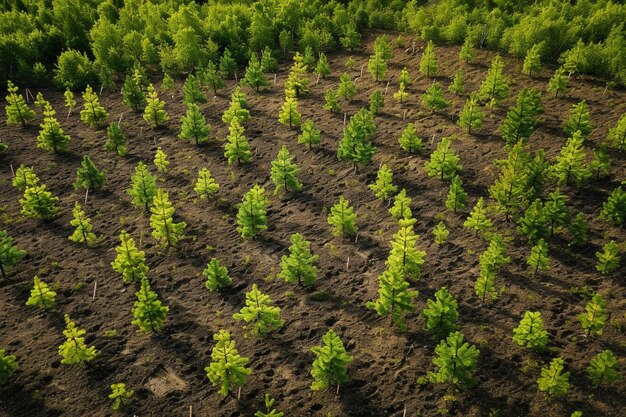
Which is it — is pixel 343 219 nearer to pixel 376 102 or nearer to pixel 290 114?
pixel 290 114

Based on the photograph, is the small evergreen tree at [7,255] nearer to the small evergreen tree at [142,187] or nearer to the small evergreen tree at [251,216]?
the small evergreen tree at [142,187]

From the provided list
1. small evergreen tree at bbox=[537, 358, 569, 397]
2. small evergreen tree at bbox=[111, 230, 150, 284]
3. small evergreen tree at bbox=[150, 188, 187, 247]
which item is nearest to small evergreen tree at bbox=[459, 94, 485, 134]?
small evergreen tree at bbox=[537, 358, 569, 397]

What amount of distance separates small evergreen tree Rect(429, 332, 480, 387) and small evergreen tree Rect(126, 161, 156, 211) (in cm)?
1171

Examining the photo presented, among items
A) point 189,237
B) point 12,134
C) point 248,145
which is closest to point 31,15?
point 12,134

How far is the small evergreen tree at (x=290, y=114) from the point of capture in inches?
976

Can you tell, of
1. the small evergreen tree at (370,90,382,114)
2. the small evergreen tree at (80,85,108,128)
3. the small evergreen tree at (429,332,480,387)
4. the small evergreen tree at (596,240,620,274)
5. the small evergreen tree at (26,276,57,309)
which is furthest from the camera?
the small evergreen tree at (80,85,108,128)

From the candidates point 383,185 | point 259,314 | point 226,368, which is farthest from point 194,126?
point 226,368

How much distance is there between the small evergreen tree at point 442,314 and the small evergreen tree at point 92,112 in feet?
60.6

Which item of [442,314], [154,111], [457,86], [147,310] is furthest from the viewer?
[457,86]

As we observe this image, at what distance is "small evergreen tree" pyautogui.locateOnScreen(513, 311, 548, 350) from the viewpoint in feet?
46.4

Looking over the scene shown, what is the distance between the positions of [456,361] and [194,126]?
600 inches

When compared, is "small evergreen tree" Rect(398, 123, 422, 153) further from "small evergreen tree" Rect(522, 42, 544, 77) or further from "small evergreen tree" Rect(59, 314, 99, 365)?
"small evergreen tree" Rect(59, 314, 99, 365)

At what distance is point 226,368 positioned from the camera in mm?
13734

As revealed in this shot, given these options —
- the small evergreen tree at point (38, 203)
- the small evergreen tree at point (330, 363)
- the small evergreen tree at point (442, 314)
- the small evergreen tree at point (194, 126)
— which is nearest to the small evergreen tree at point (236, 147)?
the small evergreen tree at point (194, 126)
